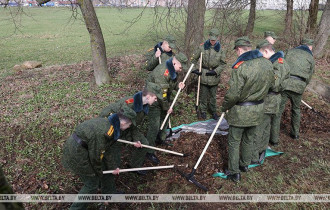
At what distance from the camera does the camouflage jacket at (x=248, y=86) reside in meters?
3.69

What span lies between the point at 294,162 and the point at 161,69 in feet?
10.6

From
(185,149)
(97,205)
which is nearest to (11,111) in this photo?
(97,205)

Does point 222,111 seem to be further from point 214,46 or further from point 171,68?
point 214,46

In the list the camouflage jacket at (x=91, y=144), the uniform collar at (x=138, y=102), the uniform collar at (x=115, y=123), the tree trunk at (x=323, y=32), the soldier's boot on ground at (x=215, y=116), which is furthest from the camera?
the tree trunk at (x=323, y=32)

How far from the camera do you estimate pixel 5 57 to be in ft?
42.5

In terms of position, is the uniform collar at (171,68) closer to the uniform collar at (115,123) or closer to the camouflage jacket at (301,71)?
the uniform collar at (115,123)

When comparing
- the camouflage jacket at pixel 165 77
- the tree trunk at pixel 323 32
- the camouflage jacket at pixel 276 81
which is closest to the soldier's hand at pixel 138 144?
the camouflage jacket at pixel 165 77

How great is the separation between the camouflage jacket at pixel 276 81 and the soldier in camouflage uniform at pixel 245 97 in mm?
633

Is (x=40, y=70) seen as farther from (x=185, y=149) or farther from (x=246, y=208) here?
(x=246, y=208)

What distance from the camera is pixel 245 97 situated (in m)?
3.83

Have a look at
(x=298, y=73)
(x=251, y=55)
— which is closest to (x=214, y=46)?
(x=298, y=73)

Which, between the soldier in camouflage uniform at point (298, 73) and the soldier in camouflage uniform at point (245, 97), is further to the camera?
the soldier in camouflage uniform at point (298, 73)

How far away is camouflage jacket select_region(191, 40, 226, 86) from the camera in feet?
19.6

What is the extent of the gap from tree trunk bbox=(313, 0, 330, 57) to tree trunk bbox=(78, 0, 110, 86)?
9.00 metres
